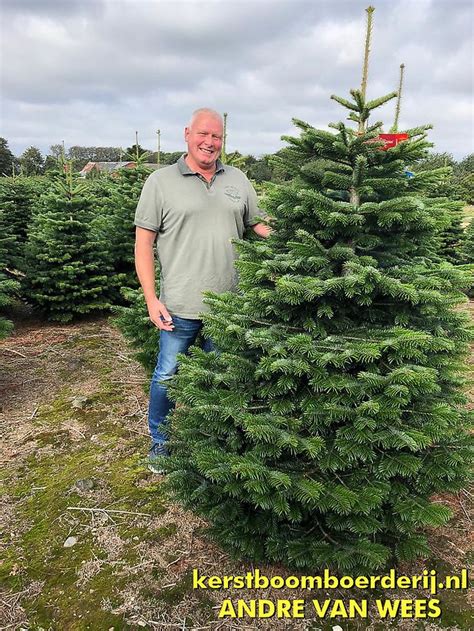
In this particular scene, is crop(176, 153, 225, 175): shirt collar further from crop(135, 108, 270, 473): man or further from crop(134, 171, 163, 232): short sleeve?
crop(134, 171, 163, 232): short sleeve

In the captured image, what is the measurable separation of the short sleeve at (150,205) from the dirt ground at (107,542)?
2.05 meters

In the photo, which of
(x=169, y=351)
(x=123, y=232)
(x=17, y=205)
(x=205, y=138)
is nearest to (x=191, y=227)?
(x=205, y=138)

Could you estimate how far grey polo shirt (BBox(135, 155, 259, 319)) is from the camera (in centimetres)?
314

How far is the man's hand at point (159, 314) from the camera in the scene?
329 cm

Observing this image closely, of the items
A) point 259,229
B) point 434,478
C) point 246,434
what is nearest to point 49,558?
point 246,434

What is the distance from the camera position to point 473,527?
311cm

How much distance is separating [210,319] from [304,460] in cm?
97

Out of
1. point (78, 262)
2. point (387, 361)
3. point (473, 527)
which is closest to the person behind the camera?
point (387, 361)

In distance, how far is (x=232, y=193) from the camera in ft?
10.7

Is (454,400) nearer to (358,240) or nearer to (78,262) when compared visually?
(358,240)

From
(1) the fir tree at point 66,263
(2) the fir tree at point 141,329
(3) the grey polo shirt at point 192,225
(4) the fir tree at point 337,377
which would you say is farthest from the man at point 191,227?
(1) the fir tree at point 66,263

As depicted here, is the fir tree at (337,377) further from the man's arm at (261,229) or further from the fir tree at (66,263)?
the fir tree at (66,263)

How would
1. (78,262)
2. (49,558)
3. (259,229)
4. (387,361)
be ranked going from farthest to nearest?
(78,262) → (259,229) → (49,558) → (387,361)

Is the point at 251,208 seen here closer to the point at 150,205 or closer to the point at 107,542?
the point at 150,205
